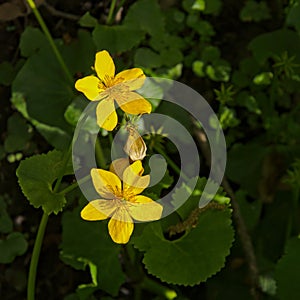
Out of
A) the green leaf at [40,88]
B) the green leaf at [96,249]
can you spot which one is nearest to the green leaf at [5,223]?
the green leaf at [96,249]

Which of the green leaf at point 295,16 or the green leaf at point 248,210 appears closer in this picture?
the green leaf at point 295,16

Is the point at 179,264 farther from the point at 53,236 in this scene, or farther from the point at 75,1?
the point at 75,1

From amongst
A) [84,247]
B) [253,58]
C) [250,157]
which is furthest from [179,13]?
[84,247]

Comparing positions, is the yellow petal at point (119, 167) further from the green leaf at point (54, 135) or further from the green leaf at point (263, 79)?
the green leaf at point (263, 79)

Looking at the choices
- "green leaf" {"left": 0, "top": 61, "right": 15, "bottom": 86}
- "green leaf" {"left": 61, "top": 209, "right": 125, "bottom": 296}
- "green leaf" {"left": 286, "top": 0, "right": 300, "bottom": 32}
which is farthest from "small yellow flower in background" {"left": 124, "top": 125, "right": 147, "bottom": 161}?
"green leaf" {"left": 0, "top": 61, "right": 15, "bottom": 86}

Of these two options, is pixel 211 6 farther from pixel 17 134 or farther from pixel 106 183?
pixel 106 183

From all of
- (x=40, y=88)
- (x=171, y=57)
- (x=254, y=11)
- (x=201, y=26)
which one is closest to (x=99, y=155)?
(x=40, y=88)
